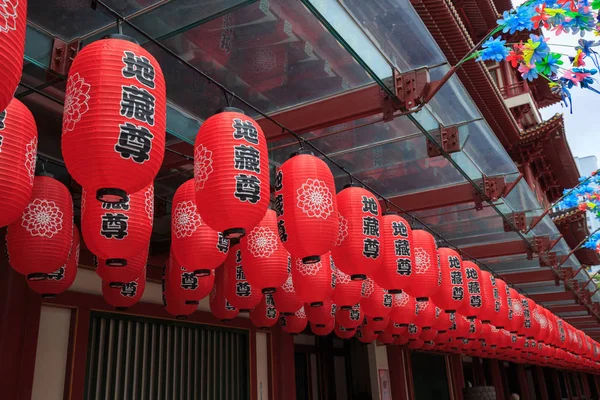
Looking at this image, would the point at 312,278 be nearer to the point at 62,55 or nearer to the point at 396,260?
the point at 396,260

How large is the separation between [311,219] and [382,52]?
201 cm

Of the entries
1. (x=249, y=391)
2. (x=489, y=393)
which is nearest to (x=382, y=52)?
(x=249, y=391)

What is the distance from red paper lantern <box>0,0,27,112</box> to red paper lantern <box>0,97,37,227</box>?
1.26 m

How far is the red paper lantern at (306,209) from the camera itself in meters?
4.66

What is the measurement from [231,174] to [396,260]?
9.99 feet

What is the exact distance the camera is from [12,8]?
90.4 inches

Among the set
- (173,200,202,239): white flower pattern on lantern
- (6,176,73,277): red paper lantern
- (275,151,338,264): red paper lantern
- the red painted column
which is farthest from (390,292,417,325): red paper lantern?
(6,176,73,277): red paper lantern

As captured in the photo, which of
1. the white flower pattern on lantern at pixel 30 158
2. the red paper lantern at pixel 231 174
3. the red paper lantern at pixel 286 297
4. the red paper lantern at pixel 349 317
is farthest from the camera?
the red paper lantern at pixel 349 317

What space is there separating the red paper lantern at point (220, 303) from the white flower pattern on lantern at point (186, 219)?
2.60 metres

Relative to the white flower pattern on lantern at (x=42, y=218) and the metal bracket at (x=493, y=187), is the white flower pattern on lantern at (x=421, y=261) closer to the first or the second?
the metal bracket at (x=493, y=187)

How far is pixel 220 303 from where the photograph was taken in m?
7.86

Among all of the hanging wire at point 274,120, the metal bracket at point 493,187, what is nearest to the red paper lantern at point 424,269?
the hanging wire at point 274,120

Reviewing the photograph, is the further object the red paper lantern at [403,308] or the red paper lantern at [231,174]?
the red paper lantern at [403,308]

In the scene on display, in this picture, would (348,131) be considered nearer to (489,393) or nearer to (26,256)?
(26,256)
